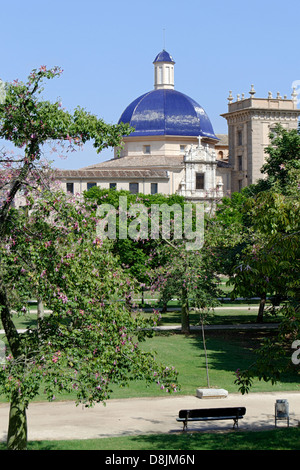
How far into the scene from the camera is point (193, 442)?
1845cm

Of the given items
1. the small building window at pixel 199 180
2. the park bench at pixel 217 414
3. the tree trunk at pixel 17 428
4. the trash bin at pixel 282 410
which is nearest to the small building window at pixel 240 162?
the small building window at pixel 199 180

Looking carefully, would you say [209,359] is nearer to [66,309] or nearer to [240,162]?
[66,309]

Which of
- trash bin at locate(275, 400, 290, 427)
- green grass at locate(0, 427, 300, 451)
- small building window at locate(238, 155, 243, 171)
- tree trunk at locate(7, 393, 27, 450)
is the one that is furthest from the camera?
small building window at locate(238, 155, 243, 171)

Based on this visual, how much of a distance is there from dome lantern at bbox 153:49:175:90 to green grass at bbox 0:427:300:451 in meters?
100.0

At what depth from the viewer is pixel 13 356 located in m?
15.4

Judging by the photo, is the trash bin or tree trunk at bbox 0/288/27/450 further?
the trash bin

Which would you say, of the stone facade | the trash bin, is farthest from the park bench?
the stone facade

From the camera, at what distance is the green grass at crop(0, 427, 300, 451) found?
17594 millimetres

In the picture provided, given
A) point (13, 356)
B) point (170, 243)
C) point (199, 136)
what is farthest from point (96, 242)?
point (199, 136)

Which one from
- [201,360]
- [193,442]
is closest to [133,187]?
[201,360]

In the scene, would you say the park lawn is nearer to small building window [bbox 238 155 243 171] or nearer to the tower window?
small building window [bbox 238 155 243 171]

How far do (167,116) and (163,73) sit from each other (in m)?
11.5
